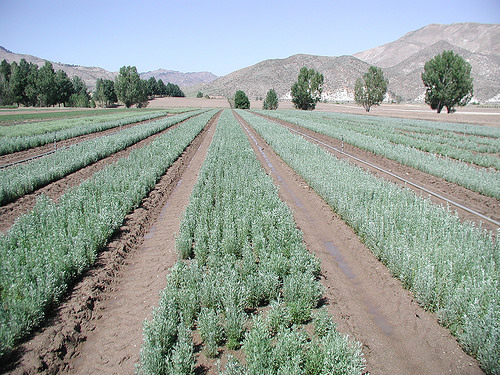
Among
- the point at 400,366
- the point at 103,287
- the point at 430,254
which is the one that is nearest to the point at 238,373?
the point at 400,366

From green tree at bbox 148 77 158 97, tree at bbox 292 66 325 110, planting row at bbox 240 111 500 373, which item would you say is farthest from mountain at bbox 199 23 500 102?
planting row at bbox 240 111 500 373

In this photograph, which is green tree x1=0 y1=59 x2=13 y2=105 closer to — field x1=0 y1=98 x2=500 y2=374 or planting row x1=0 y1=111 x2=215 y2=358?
field x1=0 y1=98 x2=500 y2=374

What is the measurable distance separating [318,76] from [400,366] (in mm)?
84562

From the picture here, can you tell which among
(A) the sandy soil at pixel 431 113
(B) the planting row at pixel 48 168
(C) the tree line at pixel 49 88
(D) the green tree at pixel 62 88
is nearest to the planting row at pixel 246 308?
(B) the planting row at pixel 48 168

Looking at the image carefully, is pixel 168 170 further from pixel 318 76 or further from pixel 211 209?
pixel 318 76

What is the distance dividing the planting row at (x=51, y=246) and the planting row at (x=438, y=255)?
228 inches

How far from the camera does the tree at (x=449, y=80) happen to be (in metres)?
62.2

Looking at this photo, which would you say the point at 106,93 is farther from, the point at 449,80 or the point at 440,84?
the point at 449,80

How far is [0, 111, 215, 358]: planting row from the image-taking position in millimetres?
4547

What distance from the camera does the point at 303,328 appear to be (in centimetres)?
471

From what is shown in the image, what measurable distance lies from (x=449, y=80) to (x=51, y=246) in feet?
244

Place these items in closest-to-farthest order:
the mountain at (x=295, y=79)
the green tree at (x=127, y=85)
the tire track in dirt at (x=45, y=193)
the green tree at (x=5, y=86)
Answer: the tire track in dirt at (x=45, y=193) < the green tree at (x=5, y=86) < the green tree at (x=127, y=85) < the mountain at (x=295, y=79)

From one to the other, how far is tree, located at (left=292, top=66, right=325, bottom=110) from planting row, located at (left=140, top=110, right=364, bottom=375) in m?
79.4

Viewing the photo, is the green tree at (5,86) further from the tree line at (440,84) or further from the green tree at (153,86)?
the tree line at (440,84)
